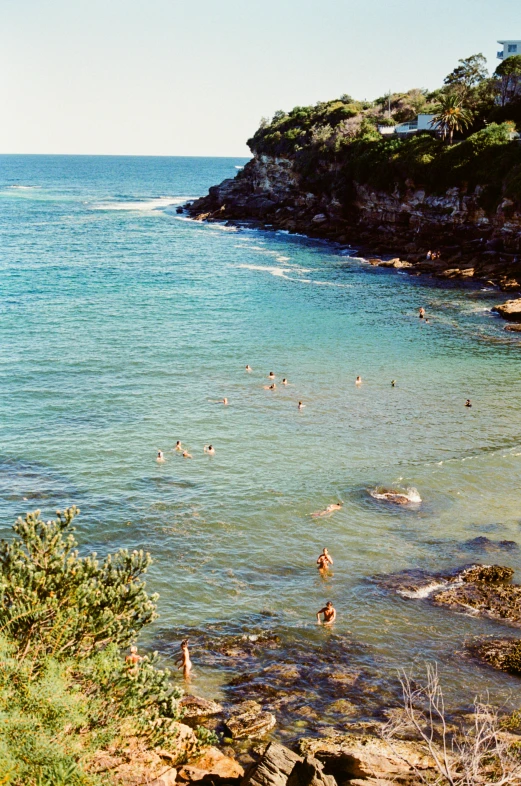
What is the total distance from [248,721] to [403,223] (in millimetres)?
81971

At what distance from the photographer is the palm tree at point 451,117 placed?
86625 millimetres

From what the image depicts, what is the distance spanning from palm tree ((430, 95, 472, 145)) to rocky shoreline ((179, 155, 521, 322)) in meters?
9.01

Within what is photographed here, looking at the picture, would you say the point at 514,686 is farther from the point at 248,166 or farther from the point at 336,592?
the point at 248,166

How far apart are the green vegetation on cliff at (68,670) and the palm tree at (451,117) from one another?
8553 centimetres

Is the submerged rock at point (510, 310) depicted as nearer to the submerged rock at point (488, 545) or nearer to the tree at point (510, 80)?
the submerged rock at point (488, 545)

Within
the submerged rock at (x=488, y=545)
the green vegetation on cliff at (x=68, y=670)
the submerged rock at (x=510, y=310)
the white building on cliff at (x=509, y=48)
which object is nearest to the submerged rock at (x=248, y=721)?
the green vegetation on cliff at (x=68, y=670)

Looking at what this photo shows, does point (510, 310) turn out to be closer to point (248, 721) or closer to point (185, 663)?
point (185, 663)

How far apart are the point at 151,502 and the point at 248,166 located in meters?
113

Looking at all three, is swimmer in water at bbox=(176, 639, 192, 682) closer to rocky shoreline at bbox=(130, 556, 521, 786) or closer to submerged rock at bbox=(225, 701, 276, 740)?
rocky shoreline at bbox=(130, 556, 521, 786)

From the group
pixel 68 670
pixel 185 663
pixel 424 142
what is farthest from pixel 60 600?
pixel 424 142

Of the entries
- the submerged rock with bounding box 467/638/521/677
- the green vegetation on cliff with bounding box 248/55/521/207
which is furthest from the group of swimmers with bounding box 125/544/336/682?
the green vegetation on cliff with bounding box 248/55/521/207

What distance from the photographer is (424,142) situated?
9106 cm

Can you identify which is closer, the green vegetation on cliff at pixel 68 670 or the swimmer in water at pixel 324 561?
the green vegetation on cliff at pixel 68 670

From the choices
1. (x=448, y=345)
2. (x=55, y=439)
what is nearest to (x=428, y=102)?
(x=448, y=345)
